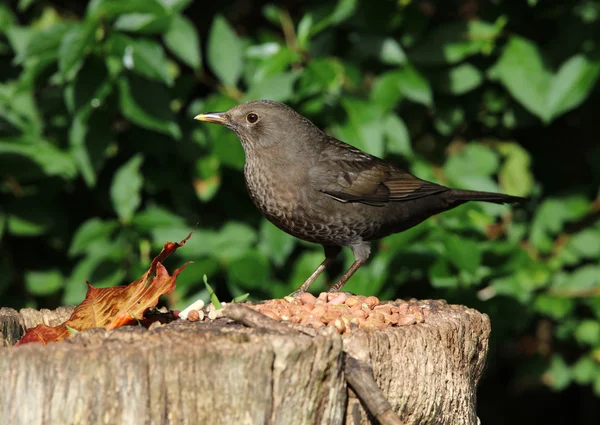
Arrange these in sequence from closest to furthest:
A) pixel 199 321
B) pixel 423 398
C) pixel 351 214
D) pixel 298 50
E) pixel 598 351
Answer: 1. pixel 423 398
2. pixel 199 321
3. pixel 351 214
4. pixel 298 50
5. pixel 598 351

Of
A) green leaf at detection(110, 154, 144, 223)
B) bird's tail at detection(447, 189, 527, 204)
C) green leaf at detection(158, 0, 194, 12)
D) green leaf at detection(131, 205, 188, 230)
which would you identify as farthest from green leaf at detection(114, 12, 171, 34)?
bird's tail at detection(447, 189, 527, 204)

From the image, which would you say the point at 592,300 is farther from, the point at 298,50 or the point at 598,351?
the point at 298,50

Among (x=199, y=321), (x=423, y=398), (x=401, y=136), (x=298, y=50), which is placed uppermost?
(x=298, y=50)

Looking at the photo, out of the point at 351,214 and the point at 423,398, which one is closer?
the point at 423,398

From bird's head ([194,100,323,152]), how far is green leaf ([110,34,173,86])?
37 cm

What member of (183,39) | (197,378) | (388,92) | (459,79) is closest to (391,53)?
(388,92)

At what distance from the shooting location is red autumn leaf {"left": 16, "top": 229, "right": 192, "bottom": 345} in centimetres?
307

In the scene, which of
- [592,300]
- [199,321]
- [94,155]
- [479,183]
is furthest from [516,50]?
[199,321]

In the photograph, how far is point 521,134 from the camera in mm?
6113

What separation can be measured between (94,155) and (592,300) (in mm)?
3365

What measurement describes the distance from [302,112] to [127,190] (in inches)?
47.3

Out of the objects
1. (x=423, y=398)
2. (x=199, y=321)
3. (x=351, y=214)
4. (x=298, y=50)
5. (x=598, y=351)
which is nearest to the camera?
(x=423, y=398)

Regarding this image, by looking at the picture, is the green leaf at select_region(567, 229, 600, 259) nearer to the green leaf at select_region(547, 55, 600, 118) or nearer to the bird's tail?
the bird's tail

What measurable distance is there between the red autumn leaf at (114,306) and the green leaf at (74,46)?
1.74 m
